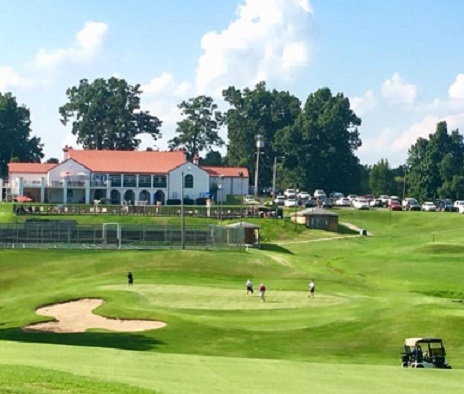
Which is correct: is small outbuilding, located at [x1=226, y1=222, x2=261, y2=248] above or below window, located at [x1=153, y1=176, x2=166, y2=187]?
below

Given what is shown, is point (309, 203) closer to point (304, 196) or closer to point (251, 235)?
point (304, 196)

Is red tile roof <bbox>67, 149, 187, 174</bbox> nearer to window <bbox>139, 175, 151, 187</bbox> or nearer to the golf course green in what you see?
window <bbox>139, 175, 151, 187</bbox>

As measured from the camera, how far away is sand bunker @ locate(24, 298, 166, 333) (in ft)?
155

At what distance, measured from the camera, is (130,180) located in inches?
5979

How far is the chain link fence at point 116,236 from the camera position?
8975 cm

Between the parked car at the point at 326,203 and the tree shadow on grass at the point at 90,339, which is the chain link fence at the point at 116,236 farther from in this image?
the parked car at the point at 326,203

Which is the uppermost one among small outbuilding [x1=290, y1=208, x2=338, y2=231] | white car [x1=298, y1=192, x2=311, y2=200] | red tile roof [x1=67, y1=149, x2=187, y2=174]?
red tile roof [x1=67, y1=149, x2=187, y2=174]

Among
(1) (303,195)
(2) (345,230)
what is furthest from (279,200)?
(2) (345,230)

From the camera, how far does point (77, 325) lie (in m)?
48.7

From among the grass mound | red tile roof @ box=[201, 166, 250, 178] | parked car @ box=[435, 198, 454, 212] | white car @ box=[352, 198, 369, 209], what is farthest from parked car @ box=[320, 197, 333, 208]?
the grass mound

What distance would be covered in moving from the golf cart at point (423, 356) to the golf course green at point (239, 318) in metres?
0.82

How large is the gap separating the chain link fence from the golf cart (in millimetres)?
55816

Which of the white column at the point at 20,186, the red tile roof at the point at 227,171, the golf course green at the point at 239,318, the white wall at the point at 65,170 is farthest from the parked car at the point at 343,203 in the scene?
the white column at the point at 20,186

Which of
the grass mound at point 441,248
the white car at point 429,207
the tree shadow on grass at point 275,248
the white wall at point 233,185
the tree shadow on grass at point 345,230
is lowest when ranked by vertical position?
the tree shadow on grass at point 275,248
